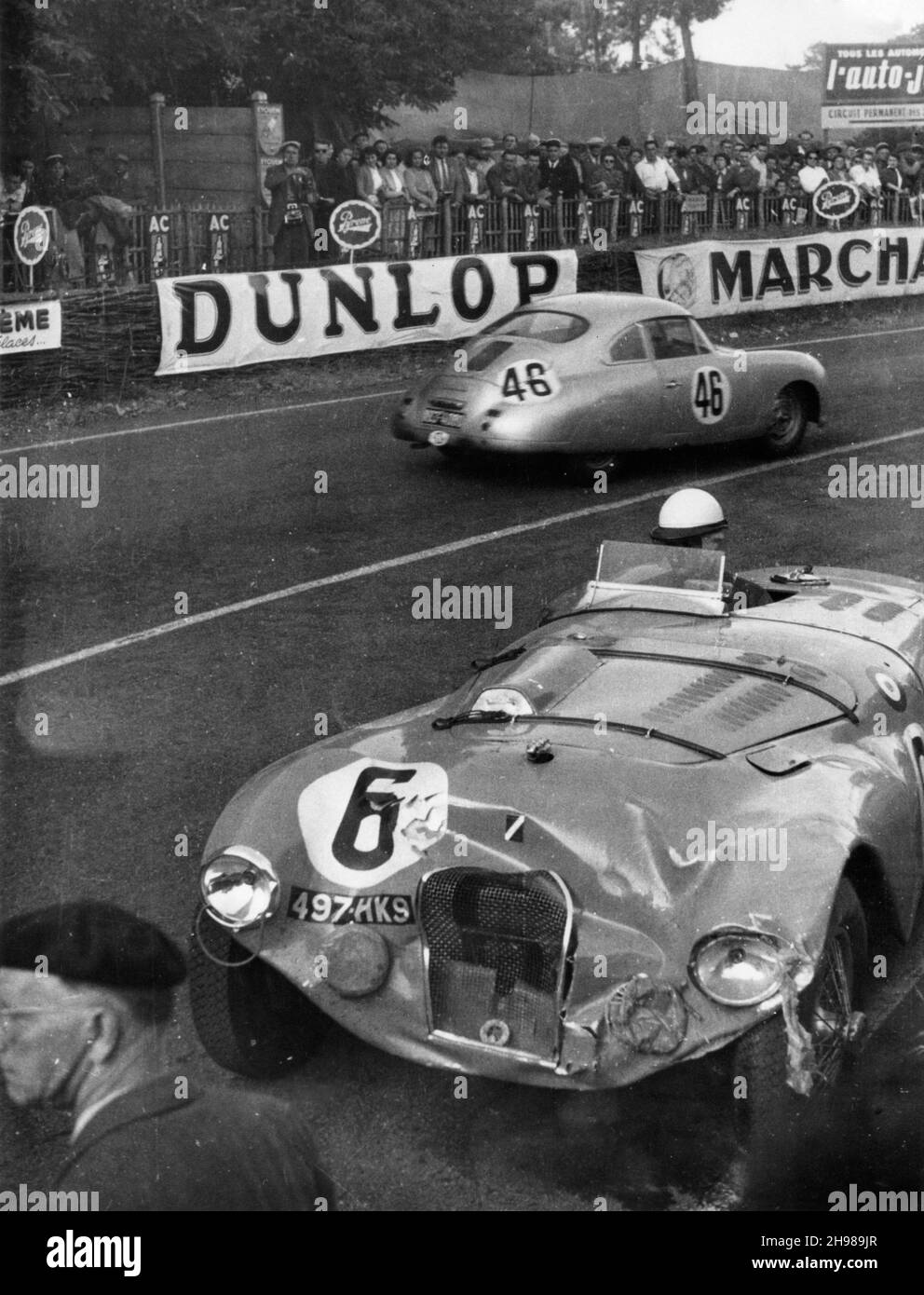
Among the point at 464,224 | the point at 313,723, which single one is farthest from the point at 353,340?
the point at 313,723

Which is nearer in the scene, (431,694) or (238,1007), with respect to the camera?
(238,1007)

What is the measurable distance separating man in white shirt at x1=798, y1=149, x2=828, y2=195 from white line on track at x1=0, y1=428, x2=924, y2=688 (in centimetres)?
814

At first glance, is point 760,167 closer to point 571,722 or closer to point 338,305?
point 338,305

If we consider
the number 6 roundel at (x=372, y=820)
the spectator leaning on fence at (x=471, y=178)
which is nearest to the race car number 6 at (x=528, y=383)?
the spectator leaning on fence at (x=471, y=178)

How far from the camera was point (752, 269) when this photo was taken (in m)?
18.9

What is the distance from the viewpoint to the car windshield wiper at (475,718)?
4.99 meters

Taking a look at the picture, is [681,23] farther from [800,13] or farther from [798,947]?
[798,947]

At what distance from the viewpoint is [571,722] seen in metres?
4.89

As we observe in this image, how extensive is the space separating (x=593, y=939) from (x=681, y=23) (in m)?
18.6

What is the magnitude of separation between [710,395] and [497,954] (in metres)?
8.66

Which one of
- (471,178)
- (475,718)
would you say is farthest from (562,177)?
(475,718)

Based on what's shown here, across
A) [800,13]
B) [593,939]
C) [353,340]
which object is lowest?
[593,939]

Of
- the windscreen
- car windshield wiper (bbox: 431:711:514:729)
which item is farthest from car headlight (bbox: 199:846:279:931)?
the windscreen

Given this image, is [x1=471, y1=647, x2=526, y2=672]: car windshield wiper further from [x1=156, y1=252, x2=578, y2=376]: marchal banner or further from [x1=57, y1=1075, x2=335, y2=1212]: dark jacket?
[x1=156, y1=252, x2=578, y2=376]: marchal banner
